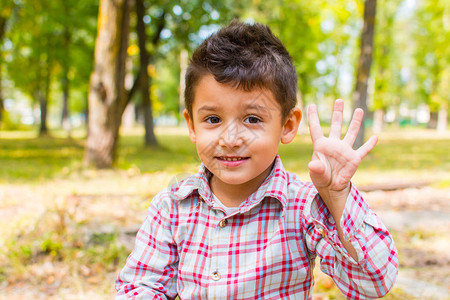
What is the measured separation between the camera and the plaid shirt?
1.36 m

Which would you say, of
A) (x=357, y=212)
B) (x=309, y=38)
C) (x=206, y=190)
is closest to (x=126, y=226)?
(x=206, y=190)

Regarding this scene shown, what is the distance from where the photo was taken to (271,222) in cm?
156

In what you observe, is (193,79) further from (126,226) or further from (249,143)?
(126,226)

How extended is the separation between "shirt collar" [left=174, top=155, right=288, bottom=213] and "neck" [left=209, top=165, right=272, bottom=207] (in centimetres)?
4

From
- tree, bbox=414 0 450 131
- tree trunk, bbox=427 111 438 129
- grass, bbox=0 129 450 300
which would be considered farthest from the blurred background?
tree trunk, bbox=427 111 438 129

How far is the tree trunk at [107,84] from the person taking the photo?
23.4 ft

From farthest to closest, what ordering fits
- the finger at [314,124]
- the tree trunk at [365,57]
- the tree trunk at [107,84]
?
the tree trunk at [365,57], the tree trunk at [107,84], the finger at [314,124]

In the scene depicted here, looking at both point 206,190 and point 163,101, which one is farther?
point 163,101

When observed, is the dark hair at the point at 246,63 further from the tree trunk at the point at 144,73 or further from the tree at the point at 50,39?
the tree trunk at the point at 144,73

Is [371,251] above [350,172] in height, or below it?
below

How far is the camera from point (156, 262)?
64.3 inches

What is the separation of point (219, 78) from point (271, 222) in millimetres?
585

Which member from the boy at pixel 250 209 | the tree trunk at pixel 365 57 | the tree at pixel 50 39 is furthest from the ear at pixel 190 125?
the tree at pixel 50 39

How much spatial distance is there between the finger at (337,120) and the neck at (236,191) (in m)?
0.40
